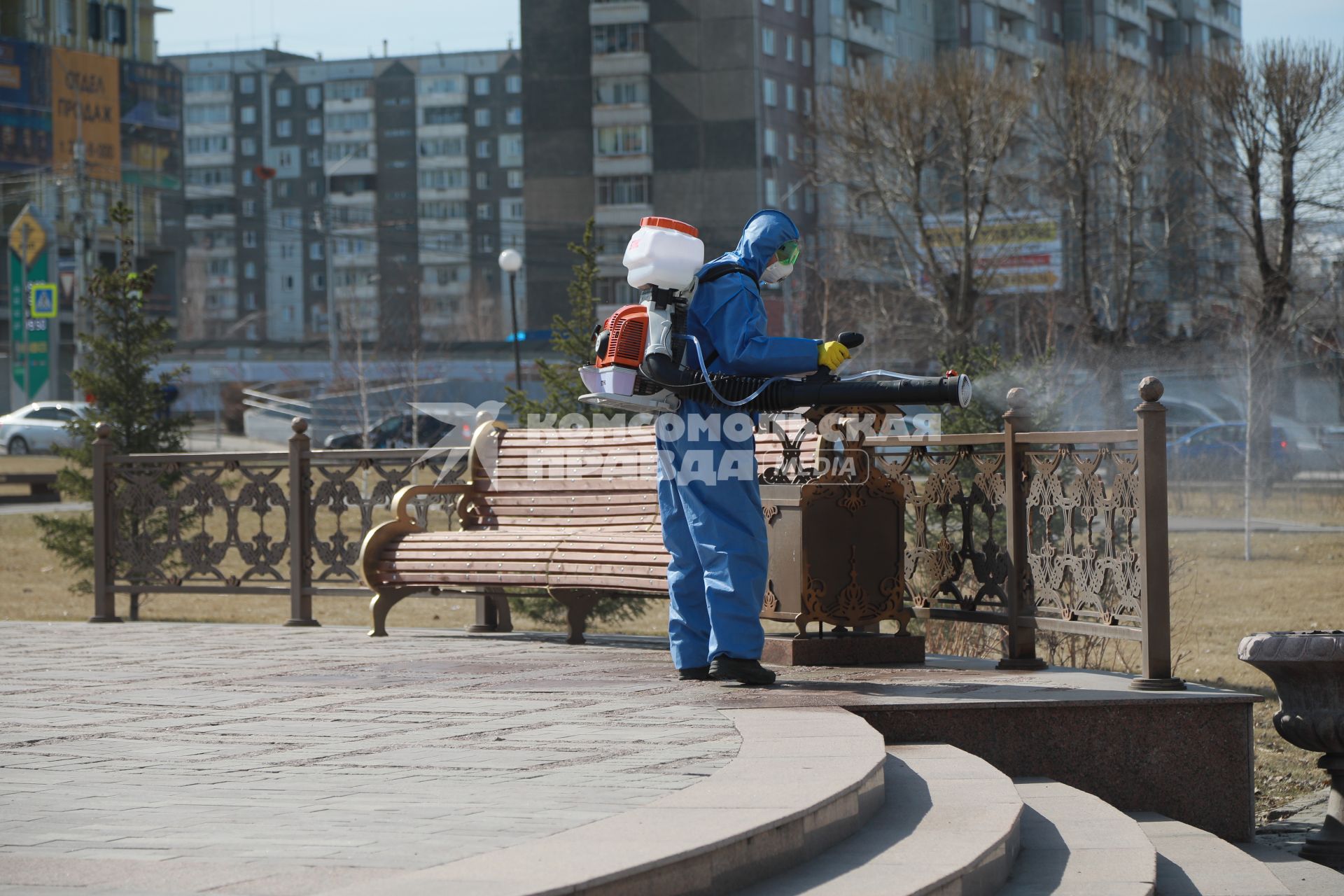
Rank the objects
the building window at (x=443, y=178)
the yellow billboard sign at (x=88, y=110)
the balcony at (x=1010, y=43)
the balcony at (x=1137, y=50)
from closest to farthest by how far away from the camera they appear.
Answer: the yellow billboard sign at (x=88, y=110)
the balcony at (x=1010, y=43)
the balcony at (x=1137, y=50)
the building window at (x=443, y=178)

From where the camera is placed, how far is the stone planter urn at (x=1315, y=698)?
614 centimetres

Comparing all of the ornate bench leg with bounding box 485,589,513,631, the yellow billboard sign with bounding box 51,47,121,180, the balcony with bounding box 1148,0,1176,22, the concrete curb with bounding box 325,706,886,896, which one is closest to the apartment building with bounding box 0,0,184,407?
the yellow billboard sign with bounding box 51,47,121,180

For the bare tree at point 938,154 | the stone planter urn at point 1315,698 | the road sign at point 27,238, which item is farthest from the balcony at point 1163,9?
the stone planter urn at point 1315,698

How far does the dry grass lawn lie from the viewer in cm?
1077

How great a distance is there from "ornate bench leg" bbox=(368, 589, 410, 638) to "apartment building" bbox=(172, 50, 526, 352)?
89.6 m

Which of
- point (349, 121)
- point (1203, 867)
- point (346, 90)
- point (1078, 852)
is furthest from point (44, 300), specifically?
point (346, 90)

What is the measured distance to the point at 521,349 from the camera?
209ft

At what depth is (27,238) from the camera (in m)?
38.3

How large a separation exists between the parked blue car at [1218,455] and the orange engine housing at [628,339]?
27.0 m

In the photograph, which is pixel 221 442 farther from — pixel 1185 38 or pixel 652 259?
pixel 1185 38

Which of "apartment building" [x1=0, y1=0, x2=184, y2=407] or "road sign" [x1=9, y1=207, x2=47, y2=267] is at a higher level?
"apartment building" [x1=0, y1=0, x2=184, y2=407]

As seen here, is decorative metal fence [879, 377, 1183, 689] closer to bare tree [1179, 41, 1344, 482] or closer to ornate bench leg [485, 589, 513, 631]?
ornate bench leg [485, 589, 513, 631]

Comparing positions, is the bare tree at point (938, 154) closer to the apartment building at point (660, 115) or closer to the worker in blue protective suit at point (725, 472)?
the apartment building at point (660, 115)

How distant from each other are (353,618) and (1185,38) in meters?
70.6
